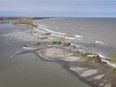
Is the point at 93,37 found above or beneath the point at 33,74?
beneath

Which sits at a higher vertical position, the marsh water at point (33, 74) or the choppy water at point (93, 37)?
the marsh water at point (33, 74)

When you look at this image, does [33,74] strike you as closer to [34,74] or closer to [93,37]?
[34,74]

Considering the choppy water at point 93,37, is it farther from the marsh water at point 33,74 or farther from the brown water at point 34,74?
the brown water at point 34,74

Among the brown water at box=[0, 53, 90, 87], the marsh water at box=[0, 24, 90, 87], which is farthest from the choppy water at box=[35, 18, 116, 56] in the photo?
the brown water at box=[0, 53, 90, 87]

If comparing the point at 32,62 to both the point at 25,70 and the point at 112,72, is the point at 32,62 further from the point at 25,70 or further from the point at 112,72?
the point at 112,72

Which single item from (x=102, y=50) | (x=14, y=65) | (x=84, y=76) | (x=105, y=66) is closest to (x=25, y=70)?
(x=14, y=65)

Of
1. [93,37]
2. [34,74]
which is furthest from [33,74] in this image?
[93,37]

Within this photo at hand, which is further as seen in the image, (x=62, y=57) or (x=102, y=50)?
(x=102, y=50)

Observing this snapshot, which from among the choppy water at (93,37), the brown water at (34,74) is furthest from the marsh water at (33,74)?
A: the choppy water at (93,37)
